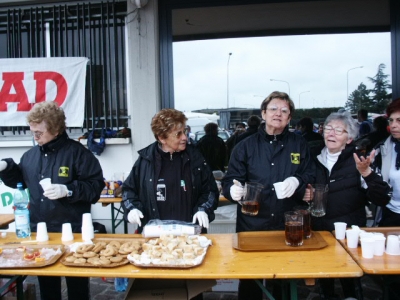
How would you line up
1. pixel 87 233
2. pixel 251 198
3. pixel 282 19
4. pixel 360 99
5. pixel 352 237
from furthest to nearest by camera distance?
pixel 360 99, pixel 282 19, pixel 87 233, pixel 251 198, pixel 352 237

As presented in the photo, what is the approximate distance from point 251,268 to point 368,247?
2.19ft

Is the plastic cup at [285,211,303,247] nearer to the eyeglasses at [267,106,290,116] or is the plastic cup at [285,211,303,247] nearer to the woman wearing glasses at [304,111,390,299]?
the woman wearing glasses at [304,111,390,299]

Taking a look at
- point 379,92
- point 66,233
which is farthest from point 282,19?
point 66,233

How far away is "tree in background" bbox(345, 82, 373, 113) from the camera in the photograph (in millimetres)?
8820

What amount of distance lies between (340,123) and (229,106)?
5.60 meters

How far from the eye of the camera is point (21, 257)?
2428mm

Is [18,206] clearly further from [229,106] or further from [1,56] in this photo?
[229,106]

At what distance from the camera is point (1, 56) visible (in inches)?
212

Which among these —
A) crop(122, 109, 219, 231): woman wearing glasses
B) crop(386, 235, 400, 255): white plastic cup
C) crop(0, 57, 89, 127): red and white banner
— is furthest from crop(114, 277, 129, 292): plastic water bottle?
crop(386, 235, 400, 255): white plastic cup

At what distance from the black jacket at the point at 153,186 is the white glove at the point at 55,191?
1.35ft

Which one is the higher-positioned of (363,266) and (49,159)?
(49,159)

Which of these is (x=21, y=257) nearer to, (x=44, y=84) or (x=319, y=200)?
(x=319, y=200)

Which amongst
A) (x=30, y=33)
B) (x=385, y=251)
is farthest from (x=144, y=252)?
(x=30, y=33)

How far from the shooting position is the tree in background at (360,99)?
8.82 meters
